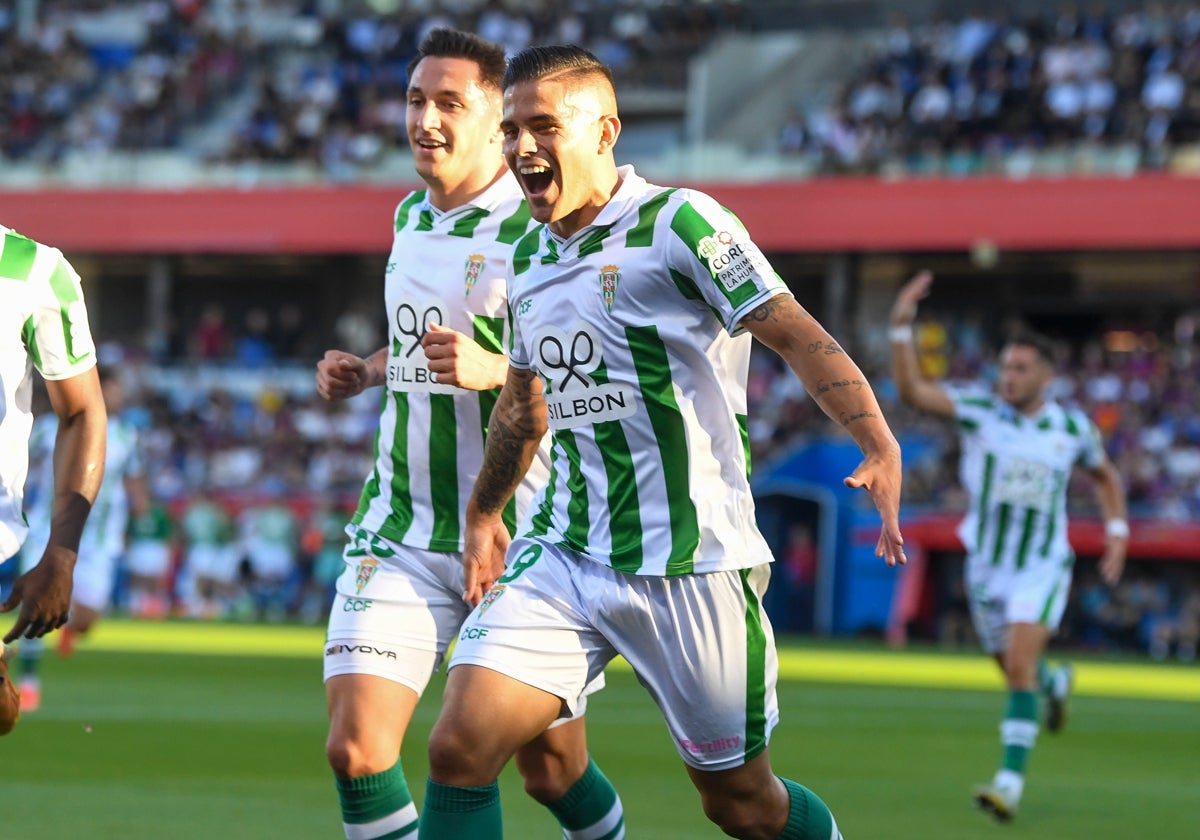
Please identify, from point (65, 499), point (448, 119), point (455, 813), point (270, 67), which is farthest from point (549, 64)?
point (270, 67)

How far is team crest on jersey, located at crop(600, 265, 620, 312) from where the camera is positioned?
490 cm

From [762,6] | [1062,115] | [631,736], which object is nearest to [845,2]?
[762,6]

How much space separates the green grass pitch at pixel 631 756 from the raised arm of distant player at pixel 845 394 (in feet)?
11.9

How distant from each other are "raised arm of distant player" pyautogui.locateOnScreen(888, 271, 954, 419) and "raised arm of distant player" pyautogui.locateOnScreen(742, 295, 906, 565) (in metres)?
4.27

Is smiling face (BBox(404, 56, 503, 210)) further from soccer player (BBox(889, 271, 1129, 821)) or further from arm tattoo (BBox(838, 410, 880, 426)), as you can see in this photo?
soccer player (BBox(889, 271, 1129, 821))

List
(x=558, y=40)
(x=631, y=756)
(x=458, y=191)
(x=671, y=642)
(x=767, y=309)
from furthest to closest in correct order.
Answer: (x=558, y=40), (x=631, y=756), (x=458, y=191), (x=671, y=642), (x=767, y=309)

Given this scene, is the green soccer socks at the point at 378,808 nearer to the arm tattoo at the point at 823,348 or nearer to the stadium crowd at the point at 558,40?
the arm tattoo at the point at 823,348

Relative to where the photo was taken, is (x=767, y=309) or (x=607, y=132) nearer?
(x=767, y=309)

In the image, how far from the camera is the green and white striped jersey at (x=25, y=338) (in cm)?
485

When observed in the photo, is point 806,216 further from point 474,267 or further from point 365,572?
point 365,572

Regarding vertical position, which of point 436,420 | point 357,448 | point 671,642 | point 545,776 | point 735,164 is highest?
point 735,164

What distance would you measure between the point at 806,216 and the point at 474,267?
2330 cm

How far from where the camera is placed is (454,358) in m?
5.20

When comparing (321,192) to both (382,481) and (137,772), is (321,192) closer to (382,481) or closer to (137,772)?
(137,772)
